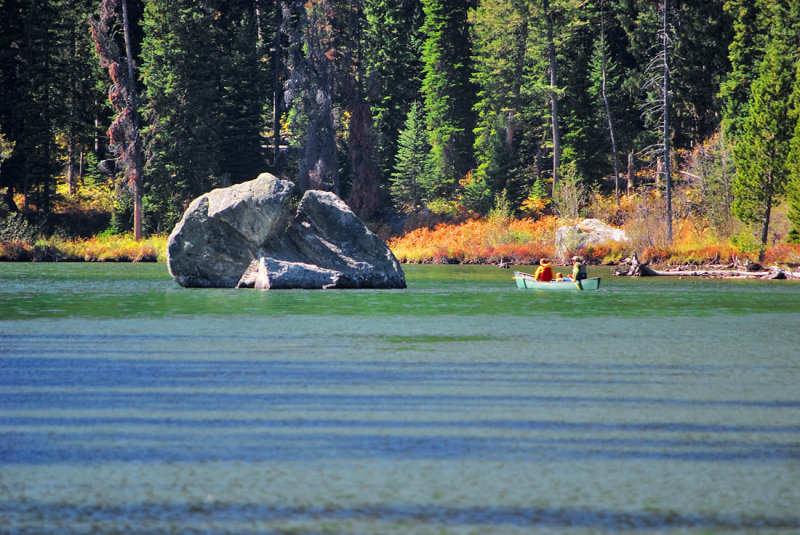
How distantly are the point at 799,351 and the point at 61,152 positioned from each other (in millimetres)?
59775

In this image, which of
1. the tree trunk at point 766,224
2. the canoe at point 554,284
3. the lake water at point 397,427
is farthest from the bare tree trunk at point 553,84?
the lake water at point 397,427

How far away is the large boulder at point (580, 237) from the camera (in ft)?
183

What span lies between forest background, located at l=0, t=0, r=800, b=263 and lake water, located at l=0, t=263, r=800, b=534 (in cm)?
3725

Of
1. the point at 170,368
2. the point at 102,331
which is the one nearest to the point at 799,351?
the point at 170,368

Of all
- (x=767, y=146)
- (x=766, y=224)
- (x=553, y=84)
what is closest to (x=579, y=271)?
(x=766, y=224)

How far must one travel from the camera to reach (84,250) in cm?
5688

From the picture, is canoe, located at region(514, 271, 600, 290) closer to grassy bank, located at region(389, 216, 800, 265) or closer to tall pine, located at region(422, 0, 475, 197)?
grassy bank, located at region(389, 216, 800, 265)

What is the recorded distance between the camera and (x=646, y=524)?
6.12 metres

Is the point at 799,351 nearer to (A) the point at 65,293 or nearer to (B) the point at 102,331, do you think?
(B) the point at 102,331

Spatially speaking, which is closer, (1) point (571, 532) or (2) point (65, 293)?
(1) point (571, 532)

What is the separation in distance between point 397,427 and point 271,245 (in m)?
23.8

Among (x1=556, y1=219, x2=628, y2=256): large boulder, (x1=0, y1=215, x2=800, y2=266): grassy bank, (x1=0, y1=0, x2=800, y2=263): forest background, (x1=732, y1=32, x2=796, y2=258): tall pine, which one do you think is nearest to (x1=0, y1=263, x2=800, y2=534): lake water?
(x1=732, y1=32, x2=796, y2=258): tall pine

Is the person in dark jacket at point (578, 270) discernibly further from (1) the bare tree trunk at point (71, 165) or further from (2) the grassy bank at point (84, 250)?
(1) the bare tree trunk at point (71, 165)

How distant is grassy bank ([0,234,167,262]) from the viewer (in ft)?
180
